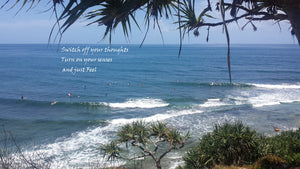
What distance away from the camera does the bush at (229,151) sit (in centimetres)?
793

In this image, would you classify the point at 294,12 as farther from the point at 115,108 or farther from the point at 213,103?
the point at 213,103

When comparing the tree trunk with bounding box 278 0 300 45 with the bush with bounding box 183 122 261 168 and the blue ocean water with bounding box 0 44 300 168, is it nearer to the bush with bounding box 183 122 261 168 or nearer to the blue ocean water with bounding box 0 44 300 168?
the bush with bounding box 183 122 261 168

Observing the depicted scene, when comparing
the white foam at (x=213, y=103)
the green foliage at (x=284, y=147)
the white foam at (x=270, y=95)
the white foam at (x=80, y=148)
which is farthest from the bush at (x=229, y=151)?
the white foam at (x=270, y=95)

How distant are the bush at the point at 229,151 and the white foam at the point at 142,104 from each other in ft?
53.7

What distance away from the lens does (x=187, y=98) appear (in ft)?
92.6

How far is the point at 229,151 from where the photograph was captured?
Answer: 7.95 metres

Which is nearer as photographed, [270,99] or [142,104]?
[142,104]

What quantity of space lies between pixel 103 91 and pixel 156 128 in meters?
25.6

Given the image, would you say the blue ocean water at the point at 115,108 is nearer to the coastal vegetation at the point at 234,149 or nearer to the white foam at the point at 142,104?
the white foam at the point at 142,104

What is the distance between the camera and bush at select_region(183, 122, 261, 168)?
7.93 meters

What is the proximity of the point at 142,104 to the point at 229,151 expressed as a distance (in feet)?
59.8

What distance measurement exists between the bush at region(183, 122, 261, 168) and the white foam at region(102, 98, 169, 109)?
645 inches

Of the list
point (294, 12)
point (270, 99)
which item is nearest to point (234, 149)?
point (294, 12)

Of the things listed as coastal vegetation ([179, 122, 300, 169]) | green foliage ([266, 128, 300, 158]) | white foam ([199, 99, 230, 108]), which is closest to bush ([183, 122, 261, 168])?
coastal vegetation ([179, 122, 300, 169])
